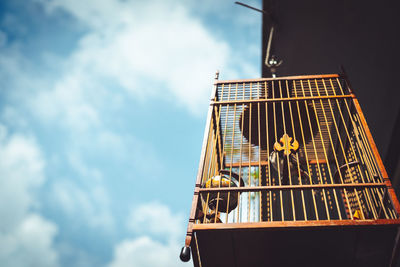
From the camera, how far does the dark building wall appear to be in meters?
3.86

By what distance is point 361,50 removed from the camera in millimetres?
4926

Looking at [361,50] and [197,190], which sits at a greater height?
[361,50]

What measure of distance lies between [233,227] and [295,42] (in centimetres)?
751

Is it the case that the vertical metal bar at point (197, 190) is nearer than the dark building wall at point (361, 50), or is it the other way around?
the vertical metal bar at point (197, 190)

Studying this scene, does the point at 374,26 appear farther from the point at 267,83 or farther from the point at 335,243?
the point at 335,243

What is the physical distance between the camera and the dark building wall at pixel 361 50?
3857mm

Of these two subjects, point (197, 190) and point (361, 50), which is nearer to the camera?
point (197, 190)

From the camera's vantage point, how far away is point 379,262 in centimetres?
235

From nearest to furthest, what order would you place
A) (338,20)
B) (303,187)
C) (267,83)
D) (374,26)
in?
(303,187)
(267,83)
(374,26)
(338,20)

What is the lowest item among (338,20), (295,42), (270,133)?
(270,133)

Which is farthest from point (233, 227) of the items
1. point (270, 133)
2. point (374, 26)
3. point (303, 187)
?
point (374, 26)

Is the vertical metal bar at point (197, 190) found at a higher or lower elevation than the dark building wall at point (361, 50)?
lower

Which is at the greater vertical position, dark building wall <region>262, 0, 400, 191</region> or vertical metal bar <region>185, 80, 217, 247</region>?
dark building wall <region>262, 0, 400, 191</region>

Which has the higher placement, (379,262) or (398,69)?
(398,69)
